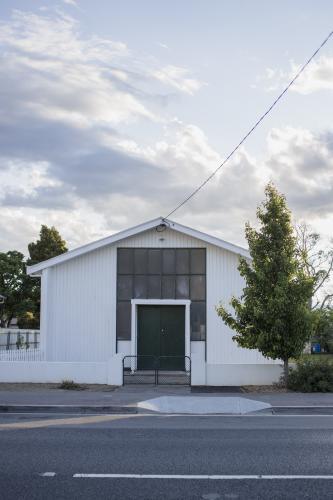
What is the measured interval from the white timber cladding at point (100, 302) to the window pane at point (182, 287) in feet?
2.62

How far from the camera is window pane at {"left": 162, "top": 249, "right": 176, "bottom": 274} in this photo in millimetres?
25234

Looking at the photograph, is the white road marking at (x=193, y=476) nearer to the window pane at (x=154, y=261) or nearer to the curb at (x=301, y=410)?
the curb at (x=301, y=410)

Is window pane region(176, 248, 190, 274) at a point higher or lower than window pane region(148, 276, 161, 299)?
higher

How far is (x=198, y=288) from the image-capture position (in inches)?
986

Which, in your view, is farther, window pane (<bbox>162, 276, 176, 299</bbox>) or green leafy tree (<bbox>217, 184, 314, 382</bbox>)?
window pane (<bbox>162, 276, 176, 299</bbox>)

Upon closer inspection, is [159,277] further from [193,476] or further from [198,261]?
[193,476]

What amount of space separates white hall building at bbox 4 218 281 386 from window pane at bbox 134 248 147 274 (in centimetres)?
4

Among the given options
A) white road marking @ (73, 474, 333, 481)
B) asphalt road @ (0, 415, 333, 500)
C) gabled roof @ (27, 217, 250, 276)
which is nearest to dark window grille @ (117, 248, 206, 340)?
gabled roof @ (27, 217, 250, 276)

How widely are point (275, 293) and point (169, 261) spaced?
726 cm

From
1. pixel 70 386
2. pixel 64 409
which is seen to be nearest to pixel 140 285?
pixel 70 386

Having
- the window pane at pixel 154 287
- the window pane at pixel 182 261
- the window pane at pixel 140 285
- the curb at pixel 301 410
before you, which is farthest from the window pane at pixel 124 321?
the curb at pixel 301 410

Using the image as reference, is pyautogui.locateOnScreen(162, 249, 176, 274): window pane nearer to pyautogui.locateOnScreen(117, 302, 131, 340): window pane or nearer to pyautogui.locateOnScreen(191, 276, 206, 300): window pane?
pyautogui.locateOnScreen(191, 276, 206, 300): window pane

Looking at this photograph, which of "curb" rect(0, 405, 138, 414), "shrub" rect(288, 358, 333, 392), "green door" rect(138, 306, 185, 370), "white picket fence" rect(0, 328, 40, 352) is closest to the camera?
"curb" rect(0, 405, 138, 414)

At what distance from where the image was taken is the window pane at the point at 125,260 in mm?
25272
